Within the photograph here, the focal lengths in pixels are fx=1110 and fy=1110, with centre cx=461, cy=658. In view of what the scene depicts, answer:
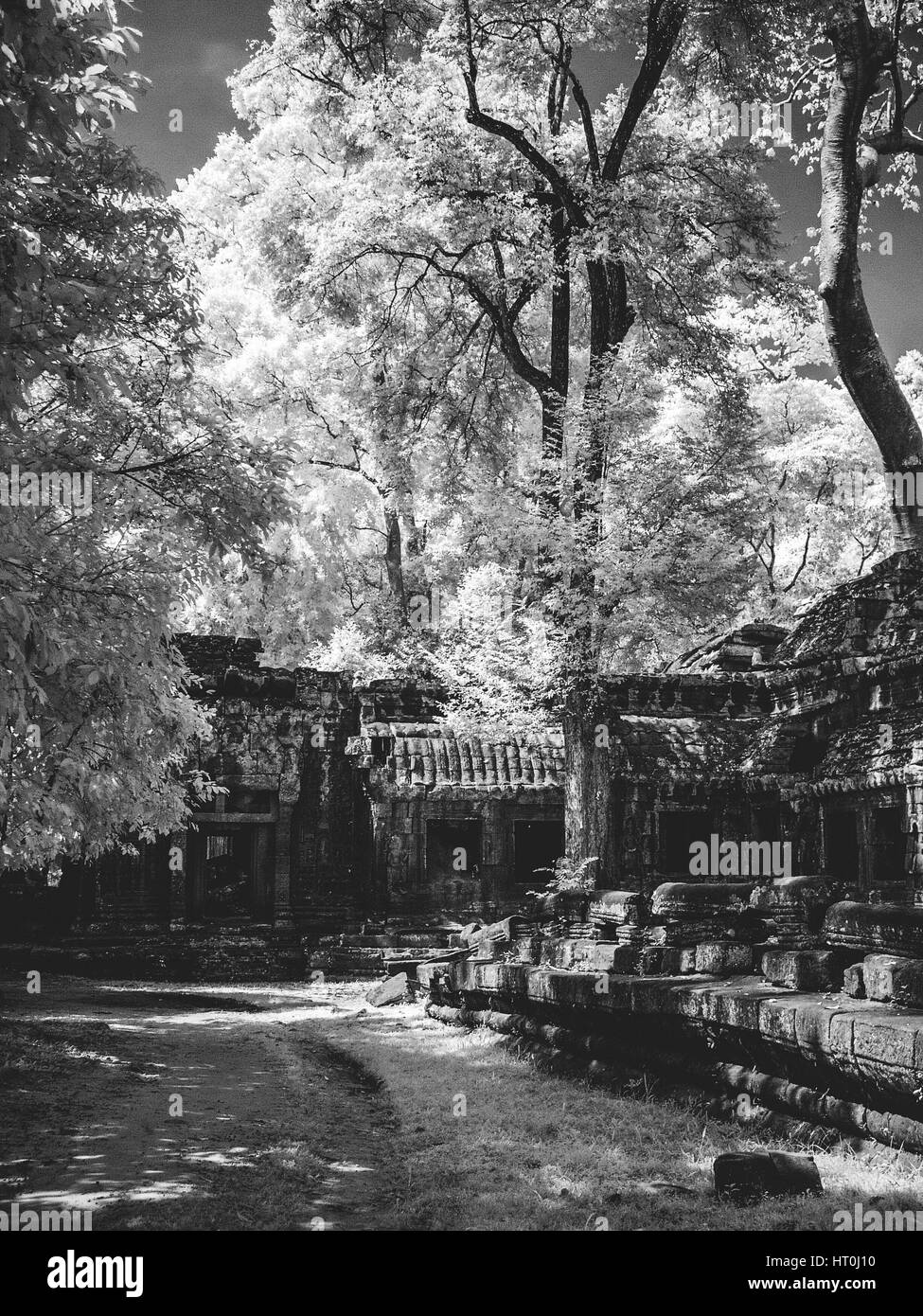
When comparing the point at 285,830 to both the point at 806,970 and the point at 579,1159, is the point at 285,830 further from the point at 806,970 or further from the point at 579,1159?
the point at 579,1159

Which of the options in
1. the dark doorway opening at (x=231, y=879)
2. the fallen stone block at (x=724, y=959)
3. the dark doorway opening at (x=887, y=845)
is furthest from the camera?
the dark doorway opening at (x=231, y=879)

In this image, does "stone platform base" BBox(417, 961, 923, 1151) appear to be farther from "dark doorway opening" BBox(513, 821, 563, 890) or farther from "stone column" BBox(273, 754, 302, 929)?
"dark doorway opening" BBox(513, 821, 563, 890)

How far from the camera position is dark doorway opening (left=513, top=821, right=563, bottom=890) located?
19891mm

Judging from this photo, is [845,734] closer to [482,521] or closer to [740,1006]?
[482,521]

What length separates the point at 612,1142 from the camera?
22.4 ft

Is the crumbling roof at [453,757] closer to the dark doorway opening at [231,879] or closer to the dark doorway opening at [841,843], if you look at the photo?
the dark doorway opening at [231,879]

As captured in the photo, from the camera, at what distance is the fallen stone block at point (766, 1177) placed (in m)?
5.43

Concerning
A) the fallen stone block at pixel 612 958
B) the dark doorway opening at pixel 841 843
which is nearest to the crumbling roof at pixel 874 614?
the dark doorway opening at pixel 841 843

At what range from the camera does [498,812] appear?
18922 mm

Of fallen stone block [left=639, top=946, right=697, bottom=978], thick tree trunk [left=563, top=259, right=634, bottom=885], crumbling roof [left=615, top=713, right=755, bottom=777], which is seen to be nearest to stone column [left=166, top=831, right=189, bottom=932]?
thick tree trunk [left=563, top=259, right=634, bottom=885]

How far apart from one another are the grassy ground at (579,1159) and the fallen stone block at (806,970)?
39.4 inches

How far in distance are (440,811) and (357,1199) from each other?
1278 cm

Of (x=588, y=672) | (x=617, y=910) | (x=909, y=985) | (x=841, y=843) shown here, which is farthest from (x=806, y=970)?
(x=841, y=843)
